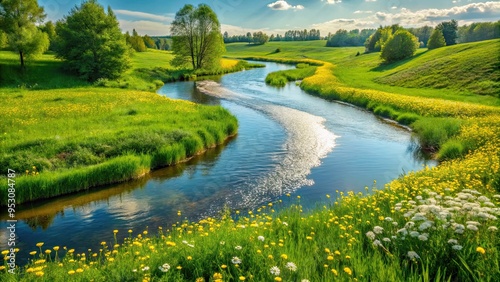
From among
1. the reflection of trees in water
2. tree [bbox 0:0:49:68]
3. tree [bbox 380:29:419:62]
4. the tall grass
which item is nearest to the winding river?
the reflection of trees in water

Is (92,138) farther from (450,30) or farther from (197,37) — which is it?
(450,30)

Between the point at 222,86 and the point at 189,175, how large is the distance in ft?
122

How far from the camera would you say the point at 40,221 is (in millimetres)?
11820

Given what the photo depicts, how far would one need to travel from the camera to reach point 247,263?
18.4 feet

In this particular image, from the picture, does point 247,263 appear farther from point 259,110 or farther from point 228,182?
point 259,110

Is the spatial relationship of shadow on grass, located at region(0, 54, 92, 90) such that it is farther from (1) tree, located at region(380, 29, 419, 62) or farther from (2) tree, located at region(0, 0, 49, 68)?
(1) tree, located at region(380, 29, 419, 62)

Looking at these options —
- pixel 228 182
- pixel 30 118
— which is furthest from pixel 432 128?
pixel 30 118

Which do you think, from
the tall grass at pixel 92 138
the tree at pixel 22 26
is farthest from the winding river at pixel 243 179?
the tree at pixel 22 26

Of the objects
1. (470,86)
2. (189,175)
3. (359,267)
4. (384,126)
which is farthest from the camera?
(470,86)

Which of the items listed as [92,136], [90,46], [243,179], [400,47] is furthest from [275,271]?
[400,47]

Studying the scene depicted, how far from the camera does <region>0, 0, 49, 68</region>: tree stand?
38.2 meters

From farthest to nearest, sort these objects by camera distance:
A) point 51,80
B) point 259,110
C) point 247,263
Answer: point 51,80
point 259,110
point 247,263

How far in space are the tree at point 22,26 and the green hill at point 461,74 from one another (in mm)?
47136

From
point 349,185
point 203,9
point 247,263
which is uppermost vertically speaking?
point 203,9
